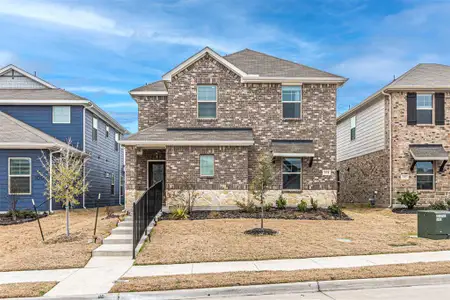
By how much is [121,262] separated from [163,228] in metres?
3.89

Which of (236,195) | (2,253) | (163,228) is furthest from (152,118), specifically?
(2,253)

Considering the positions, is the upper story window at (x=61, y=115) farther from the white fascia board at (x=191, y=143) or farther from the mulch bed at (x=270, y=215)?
the mulch bed at (x=270, y=215)

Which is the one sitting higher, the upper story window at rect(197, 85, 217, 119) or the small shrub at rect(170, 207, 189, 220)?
the upper story window at rect(197, 85, 217, 119)

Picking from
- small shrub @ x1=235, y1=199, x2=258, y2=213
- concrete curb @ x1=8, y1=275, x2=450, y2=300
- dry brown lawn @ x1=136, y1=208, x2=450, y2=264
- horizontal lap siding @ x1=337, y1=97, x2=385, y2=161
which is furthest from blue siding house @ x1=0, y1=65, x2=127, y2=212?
horizontal lap siding @ x1=337, y1=97, x2=385, y2=161

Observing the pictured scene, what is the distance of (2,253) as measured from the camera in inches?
446

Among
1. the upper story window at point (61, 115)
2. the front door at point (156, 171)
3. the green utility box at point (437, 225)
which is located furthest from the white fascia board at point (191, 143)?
the green utility box at point (437, 225)

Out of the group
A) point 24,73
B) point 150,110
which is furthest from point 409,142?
point 24,73

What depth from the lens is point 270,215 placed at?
16.6m

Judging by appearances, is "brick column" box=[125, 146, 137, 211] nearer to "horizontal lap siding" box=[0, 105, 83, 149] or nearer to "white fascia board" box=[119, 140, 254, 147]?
"white fascia board" box=[119, 140, 254, 147]

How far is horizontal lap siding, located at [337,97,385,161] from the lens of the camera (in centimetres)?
2106

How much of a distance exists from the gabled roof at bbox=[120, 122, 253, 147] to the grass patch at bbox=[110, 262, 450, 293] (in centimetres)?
924

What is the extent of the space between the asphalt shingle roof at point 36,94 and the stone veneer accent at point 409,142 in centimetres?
1622

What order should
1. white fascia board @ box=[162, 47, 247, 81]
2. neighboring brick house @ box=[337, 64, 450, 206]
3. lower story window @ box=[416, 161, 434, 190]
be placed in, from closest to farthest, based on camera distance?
Answer: 1. white fascia board @ box=[162, 47, 247, 81]
2. neighboring brick house @ box=[337, 64, 450, 206]
3. lower story window @ box=[416, 161, 434, 190]

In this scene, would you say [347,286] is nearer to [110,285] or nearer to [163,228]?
[110,285]
